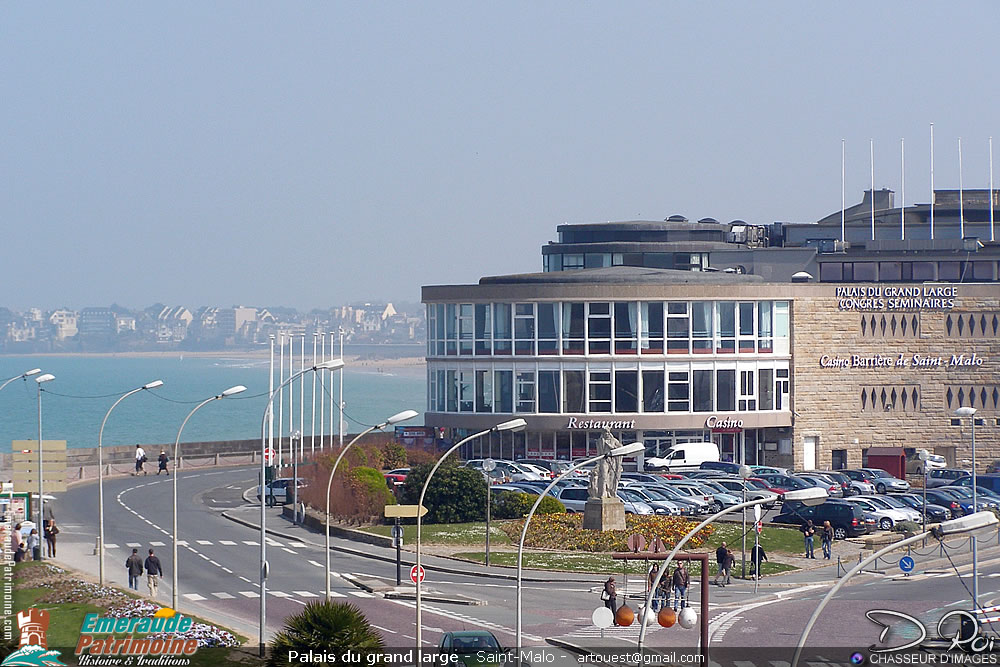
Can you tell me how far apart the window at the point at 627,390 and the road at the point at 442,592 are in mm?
23062

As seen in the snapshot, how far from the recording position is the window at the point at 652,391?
7562cm

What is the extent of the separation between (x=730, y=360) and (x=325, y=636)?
5241 centimetres

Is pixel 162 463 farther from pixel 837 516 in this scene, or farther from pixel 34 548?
pixel 837 516

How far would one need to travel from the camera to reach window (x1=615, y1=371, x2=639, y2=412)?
75.6m

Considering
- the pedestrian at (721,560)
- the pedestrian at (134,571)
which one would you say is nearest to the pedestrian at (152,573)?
the pedestrian at (134,571)

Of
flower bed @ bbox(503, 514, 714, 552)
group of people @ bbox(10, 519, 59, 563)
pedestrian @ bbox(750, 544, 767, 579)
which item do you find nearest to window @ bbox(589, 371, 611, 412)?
flower bed @ bbox(503, 514, 714, 552)

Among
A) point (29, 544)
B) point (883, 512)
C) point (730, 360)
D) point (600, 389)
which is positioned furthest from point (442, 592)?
point (730, 360)

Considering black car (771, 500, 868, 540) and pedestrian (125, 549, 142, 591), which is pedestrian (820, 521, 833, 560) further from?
pedestrian (125, 549, 142, 591)

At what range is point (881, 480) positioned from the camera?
69.1 m

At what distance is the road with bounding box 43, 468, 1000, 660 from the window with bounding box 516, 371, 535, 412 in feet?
68.0

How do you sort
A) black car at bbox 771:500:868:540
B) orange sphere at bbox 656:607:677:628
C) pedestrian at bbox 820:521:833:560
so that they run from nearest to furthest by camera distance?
orange sphere at bbox 656:607:677:628 < pedestrian at bbox 820:521:833:560 < black car at bbox 771:500:868:540

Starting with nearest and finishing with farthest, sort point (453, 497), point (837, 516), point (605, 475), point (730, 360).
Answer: point (605, 475) → point (837, 516) → point (453, 497) → point (730, 360)

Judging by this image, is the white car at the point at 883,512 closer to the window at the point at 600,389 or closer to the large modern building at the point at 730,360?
the large modern building at the point at 730,360

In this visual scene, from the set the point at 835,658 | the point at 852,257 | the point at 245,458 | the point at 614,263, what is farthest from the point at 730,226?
the point at 835,658
